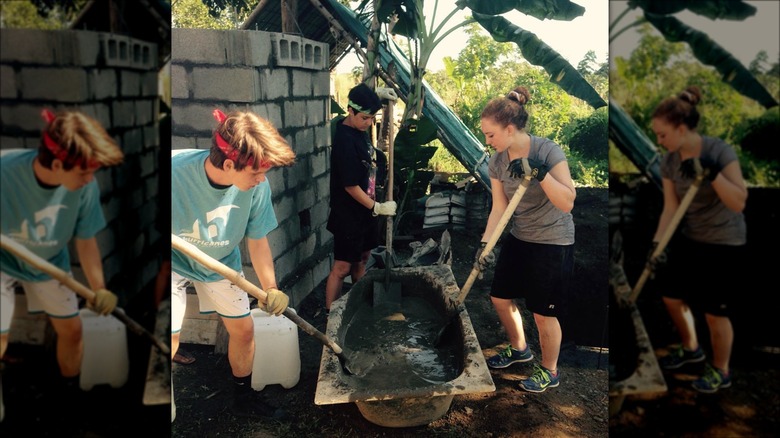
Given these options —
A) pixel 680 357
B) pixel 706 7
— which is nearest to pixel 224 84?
pixel 706 7

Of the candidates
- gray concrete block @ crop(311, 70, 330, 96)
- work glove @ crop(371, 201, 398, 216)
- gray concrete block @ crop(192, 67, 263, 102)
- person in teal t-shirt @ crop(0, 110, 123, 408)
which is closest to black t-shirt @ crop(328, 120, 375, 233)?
work glove @ crop(371, 201, 398, 216)

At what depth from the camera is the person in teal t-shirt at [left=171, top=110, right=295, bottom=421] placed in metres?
2.44

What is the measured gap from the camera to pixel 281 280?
11.9ft

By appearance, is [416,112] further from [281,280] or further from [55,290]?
[55,290]

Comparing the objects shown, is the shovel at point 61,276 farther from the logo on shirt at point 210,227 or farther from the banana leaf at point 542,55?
the banana leaf at point 542,55

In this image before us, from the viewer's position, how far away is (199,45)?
3006 millimetres

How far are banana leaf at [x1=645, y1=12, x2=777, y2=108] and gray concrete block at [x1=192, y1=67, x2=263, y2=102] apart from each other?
8.61 feet

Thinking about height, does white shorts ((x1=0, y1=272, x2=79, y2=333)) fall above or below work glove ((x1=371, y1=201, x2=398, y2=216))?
above

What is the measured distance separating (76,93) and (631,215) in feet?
2.82

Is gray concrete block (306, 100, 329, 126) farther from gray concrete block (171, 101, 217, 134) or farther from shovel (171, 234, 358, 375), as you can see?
shovel (171, 234, 358, 375)

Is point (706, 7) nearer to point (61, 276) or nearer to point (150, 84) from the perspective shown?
point (150, 84)

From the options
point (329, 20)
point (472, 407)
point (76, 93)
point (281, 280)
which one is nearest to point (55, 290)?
point (76, 93)

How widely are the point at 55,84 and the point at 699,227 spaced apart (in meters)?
0.98

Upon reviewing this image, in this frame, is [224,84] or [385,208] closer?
[224,84]
